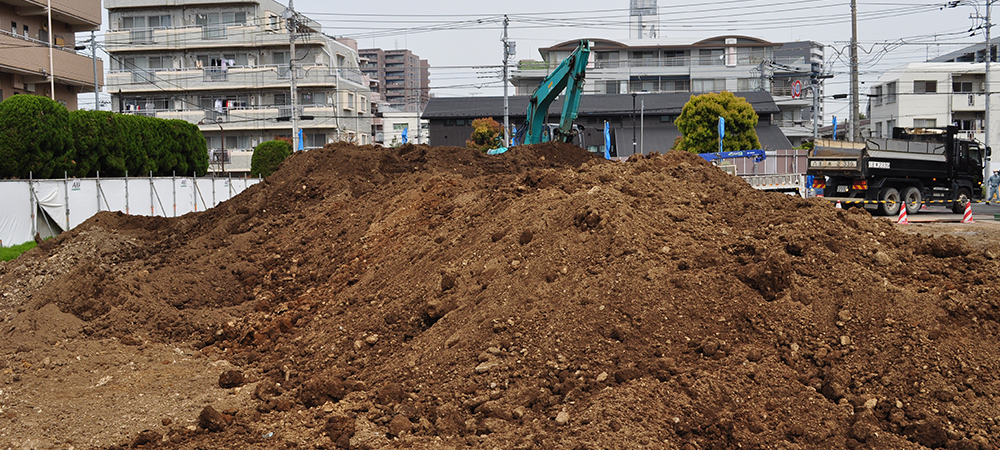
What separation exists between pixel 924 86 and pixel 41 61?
52048 millimetres

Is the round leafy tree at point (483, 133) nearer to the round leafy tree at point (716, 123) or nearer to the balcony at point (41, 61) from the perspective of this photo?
the round leafy tree at point (716, 123)

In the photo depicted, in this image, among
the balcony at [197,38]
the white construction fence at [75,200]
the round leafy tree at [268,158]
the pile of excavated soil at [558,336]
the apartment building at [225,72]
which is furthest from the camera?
the apartment building at [225,72]

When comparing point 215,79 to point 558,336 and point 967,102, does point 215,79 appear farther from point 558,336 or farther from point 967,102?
point 558,336

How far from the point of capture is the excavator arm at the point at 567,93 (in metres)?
18.2

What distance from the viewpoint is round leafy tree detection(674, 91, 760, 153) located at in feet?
150

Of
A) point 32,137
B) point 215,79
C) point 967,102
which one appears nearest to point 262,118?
point 215,79

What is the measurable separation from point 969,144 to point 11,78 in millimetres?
35370

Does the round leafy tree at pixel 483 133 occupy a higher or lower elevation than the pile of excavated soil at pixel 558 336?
higher

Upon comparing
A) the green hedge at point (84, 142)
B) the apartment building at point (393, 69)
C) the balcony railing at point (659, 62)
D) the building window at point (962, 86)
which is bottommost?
the green hedge at point (84, 142)

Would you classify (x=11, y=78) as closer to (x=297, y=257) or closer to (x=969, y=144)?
(x=297, y=257)

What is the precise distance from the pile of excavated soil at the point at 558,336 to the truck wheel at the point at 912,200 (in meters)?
17.5

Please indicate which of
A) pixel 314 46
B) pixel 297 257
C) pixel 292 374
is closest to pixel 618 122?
pixel 314 46

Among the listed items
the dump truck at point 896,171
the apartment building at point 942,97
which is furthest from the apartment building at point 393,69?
the dump truck at point 896,171

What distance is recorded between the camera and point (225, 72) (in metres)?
53.8
